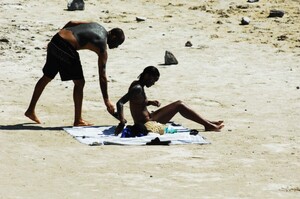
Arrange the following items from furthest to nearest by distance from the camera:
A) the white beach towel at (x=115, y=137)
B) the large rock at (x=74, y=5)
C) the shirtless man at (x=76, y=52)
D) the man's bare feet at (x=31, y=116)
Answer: the large rock at (x=74, y=5)
the man's bare feet at (x=31, y=116)
the shirtless man at (x=76, y=52)
the white beach towel at (x=115, y=137)

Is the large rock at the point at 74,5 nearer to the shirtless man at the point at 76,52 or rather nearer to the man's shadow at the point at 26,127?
the shirtless man at the point at 76,52

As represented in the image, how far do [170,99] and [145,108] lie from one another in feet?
9.38

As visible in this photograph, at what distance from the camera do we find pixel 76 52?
485 inches

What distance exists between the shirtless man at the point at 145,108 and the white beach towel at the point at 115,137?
0.64ft

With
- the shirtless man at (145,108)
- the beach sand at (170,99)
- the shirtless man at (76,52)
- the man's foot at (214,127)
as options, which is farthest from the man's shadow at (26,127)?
the man's foot at (214,127)

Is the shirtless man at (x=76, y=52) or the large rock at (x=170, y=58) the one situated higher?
the shirtless man at (x=76, y=52)

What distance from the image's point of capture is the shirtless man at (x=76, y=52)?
1206 centimetres

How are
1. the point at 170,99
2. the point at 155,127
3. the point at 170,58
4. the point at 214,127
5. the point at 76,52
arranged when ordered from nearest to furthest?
the point at 155,127 → the point at 214,127 → the point at 76,52 → the point at 170,99 → the point at 170,58

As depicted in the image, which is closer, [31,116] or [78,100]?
[78,100]

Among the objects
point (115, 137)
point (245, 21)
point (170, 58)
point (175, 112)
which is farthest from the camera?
point (245, 21)

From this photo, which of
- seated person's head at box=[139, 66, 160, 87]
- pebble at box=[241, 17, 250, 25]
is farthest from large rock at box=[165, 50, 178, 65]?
seated person's head at box=[139, 66, 160, 87]

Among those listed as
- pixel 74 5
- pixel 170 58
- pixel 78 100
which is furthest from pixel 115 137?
pixel 74 5

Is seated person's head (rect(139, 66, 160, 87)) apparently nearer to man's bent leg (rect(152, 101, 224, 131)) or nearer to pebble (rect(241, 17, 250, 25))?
man's bent leg (rect(152, 101, 224, 131))

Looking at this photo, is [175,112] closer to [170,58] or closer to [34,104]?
[34,104]
